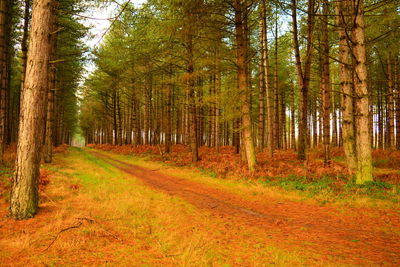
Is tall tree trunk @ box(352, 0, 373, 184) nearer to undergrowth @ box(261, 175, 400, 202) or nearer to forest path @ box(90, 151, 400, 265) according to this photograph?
undergrowth @ box(261, 175, 400, 202)

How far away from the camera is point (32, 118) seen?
4.50 metres

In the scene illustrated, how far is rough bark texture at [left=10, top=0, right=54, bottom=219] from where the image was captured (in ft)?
14.6

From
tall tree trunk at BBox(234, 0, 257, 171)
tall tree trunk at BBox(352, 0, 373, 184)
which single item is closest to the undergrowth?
tall tree trunk at BBox(352, 0, 373, 184)

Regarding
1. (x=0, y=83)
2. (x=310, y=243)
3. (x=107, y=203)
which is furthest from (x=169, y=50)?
(x=310, y=243)

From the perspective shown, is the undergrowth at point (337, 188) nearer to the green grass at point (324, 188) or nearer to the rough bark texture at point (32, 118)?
the green grass at point (324, 188)

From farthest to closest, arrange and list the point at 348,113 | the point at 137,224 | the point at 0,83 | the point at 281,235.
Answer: the point at 0,83 < the point at 348,113 < the point at 137,224 < the point at 281,235

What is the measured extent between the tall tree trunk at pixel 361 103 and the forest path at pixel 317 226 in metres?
2.32

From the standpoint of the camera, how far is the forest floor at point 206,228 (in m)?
3.21

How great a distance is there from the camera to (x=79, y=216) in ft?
15.1

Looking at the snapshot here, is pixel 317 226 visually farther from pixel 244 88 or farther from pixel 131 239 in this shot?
pixel 244 88

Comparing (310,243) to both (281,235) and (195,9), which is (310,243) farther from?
(195,9)

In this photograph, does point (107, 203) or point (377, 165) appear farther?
point (377, 165)

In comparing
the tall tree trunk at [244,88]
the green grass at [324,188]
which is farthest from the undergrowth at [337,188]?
the tall tree trunk at [244,88]

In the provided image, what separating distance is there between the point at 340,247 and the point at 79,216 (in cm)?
524
